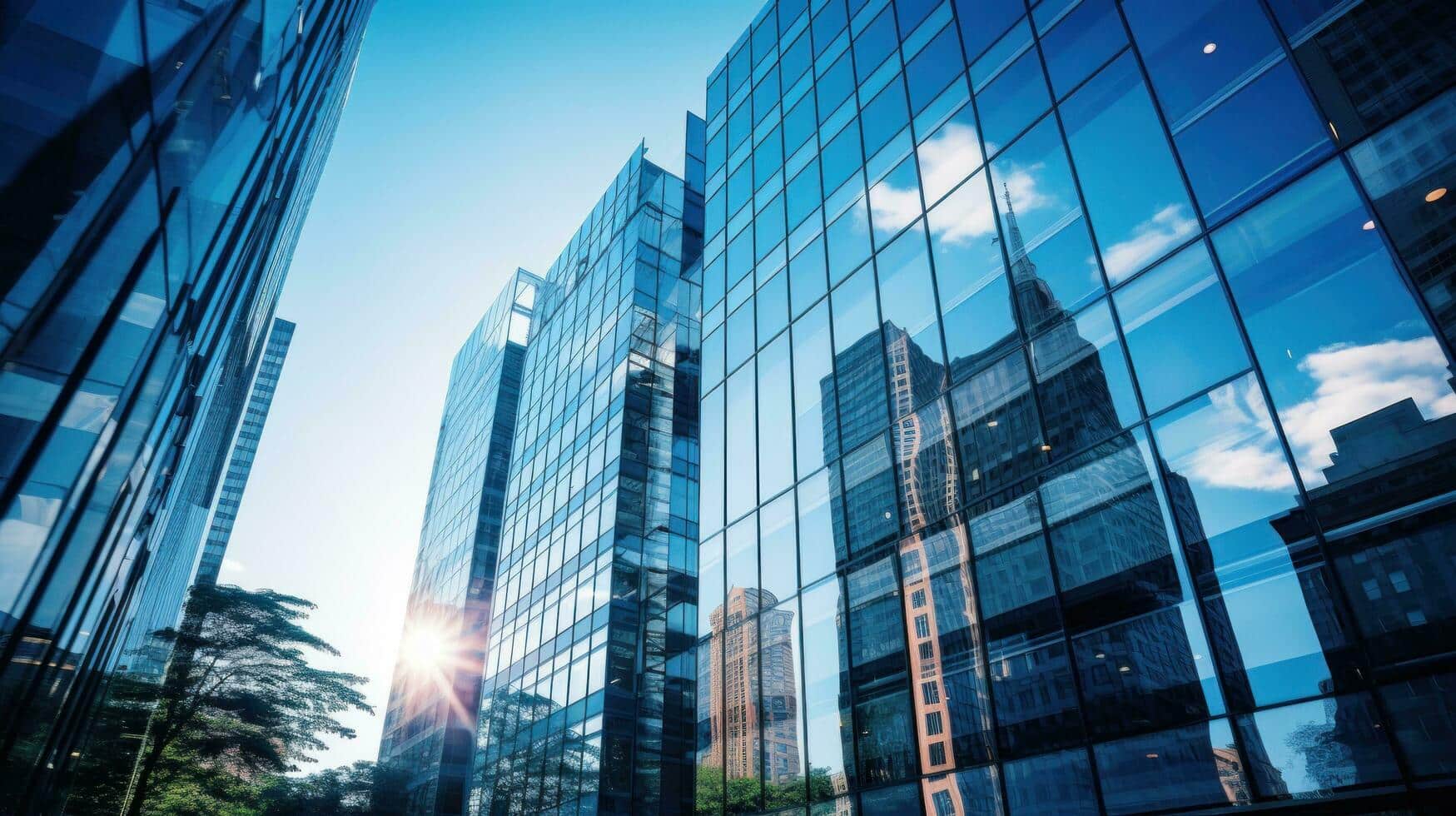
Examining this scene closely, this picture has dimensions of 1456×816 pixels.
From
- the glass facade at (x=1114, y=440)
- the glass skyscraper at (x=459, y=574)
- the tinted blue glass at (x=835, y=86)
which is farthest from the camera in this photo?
the glass skyscraper at (x=459, y=574)

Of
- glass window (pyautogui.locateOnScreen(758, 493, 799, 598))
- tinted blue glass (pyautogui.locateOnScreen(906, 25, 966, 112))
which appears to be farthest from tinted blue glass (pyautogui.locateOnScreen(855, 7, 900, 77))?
glass window (pyautogui.locateOnScreen(758, 493, 799, 598))

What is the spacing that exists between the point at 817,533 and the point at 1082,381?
282 inches

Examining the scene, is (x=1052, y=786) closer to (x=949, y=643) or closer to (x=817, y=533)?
(x=949, y=643)

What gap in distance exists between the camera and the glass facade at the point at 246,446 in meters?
138

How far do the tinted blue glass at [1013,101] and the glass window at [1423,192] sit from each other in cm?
632

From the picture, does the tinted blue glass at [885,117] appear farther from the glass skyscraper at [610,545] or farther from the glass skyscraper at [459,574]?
the glass skyscraper at [459,574]

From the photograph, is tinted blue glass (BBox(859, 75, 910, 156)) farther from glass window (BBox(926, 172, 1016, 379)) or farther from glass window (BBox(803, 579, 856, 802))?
glass window (BBox(803, 579, 856, 802))

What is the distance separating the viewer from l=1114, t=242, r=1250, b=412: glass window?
11.4m

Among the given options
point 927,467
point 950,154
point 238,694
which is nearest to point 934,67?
point 950,154

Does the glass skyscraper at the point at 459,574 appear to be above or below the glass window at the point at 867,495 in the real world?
above

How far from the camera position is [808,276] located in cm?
2198

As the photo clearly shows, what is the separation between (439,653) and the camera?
50344 millimetres

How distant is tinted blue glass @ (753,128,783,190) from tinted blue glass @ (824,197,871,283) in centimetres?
517

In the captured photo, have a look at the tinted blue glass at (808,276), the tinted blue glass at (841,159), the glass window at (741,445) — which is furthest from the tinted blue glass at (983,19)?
the glass window at (741,445)
